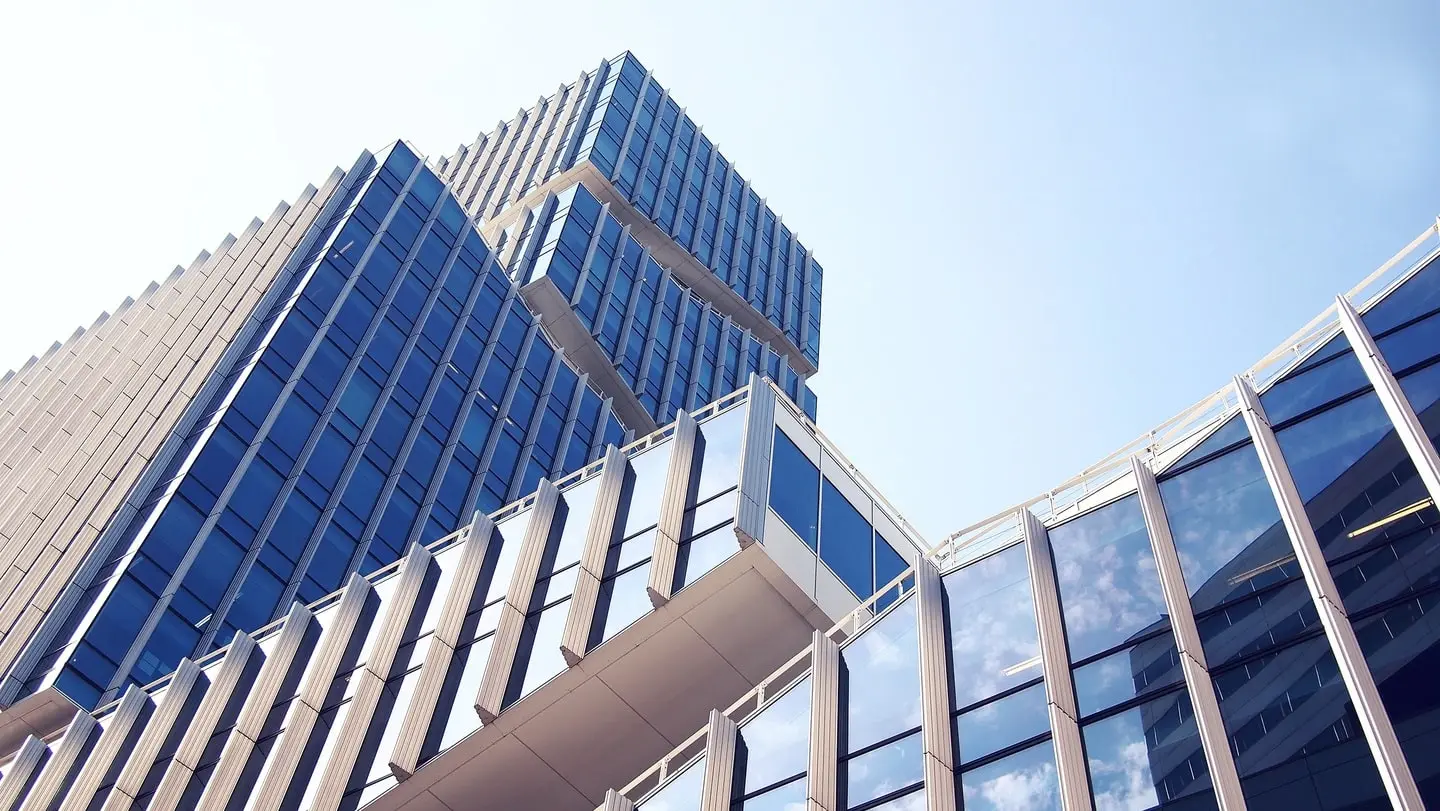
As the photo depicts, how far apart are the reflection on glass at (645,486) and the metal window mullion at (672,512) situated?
0.79 feet

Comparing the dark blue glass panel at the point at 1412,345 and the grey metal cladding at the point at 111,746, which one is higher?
the grey metal cladding at the point at 111,746

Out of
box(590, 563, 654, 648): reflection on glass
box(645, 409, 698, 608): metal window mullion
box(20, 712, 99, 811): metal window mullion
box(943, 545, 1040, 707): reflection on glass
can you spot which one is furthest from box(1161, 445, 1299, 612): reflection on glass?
box(20, 712, 99, 811): metal window mullion

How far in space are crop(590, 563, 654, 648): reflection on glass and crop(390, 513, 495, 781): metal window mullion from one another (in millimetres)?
4189

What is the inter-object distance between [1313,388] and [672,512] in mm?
13603

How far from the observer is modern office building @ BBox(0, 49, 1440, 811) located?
1792 centimetres

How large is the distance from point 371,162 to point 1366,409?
55.1 meters

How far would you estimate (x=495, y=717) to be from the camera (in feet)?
94.1

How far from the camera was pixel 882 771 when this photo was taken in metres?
21.6

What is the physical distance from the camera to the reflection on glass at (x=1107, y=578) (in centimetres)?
2034

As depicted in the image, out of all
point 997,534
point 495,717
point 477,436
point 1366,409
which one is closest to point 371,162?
point 477,436

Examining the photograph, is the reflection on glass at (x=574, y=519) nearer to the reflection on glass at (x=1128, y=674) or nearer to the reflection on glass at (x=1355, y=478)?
the reflection on glass at (x=1128, y=674)

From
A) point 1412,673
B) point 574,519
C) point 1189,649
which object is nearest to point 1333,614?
point 1412,673

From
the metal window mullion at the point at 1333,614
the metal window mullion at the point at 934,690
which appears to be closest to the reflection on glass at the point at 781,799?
the metal window mullion at the point at 934,690

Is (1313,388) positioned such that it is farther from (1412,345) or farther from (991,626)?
(991,626)
